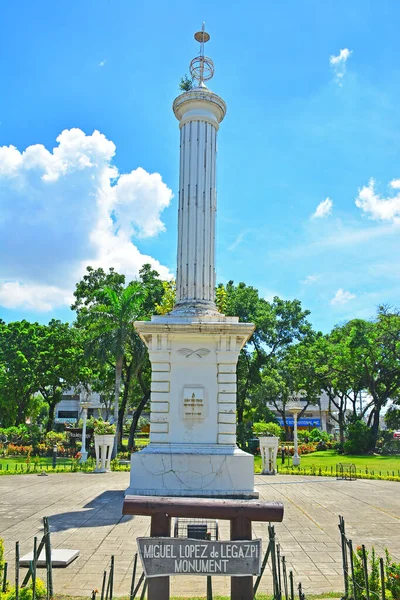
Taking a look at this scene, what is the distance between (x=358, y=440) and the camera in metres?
39.7

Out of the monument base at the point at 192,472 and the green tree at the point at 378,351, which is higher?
the green tree at the point at 378,351

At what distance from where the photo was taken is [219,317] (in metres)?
13.0

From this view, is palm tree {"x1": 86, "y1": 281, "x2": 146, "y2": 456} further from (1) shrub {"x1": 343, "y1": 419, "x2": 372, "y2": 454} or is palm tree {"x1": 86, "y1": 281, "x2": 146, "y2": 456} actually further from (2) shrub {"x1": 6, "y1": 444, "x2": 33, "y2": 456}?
(1) shrub {"x1": 343, "y1": 419, "x2": 372, "y2": 454}

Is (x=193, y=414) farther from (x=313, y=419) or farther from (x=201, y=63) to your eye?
(x=313, y=419)

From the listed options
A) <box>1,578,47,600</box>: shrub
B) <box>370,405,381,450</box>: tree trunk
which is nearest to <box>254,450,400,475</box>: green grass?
<box>370,405,381,450</box>: tree trunk

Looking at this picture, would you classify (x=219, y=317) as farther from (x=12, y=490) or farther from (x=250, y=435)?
(x=250, y=435)

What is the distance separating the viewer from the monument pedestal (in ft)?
38.1

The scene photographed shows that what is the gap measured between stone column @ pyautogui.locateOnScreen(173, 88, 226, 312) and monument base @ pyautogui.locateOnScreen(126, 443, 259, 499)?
12.5 feet

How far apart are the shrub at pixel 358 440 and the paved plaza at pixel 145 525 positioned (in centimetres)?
2135

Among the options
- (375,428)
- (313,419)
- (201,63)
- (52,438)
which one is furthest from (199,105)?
(313,419)

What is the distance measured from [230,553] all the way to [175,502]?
743mm

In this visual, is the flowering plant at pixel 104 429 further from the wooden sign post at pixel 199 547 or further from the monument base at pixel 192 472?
the wooden sign post at pixel 199 547

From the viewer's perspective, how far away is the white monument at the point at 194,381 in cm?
1165

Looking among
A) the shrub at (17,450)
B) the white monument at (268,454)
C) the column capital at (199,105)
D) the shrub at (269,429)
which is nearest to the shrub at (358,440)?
the shrub at (269,429)
